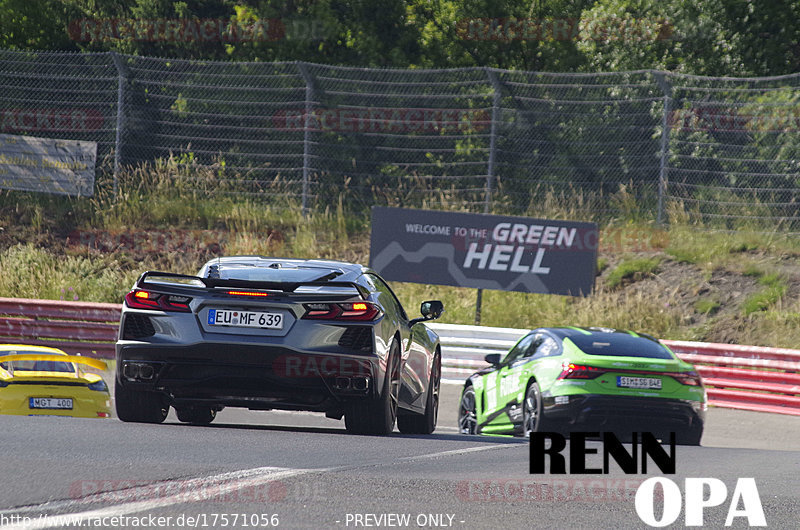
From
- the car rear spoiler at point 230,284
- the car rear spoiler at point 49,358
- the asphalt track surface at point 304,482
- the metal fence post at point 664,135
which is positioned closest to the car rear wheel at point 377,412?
the asphalt track surface at point 304,482

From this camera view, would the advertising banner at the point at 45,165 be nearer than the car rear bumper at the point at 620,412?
No

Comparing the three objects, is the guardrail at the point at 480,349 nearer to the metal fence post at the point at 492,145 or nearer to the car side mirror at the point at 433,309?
the metal fence post at the point at 492,145

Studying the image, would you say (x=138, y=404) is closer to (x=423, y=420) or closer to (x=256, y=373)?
(x=256, y=373)

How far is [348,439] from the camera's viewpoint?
29.9 ft

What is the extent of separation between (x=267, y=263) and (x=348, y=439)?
1770 millimetres

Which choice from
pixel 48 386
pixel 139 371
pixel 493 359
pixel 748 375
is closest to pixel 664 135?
pixel 748 375

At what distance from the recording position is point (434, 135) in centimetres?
2398

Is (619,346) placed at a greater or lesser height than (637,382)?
greater

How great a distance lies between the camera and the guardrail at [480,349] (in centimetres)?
1580

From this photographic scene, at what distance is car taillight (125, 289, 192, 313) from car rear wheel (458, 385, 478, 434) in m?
5.47

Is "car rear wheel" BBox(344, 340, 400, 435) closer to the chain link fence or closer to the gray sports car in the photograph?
the gray sports car

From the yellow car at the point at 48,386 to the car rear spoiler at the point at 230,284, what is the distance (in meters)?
4.52

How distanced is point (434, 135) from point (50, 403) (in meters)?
12.2

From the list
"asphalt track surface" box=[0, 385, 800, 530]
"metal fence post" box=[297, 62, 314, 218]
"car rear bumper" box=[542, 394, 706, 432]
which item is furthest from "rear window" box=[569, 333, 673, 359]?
"metal fence post" box=[297, 62, 314, 218]
